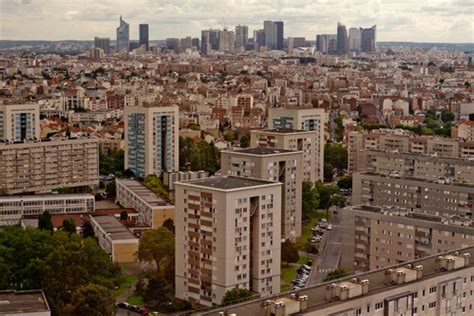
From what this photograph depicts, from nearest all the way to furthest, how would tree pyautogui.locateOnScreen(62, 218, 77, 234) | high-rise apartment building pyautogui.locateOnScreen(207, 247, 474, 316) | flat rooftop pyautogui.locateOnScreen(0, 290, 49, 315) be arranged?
high-rise apartment building pyautogui.locateOnScreen(207, 247, 474, 316) → flat rooftop pyautogui.locateOnScreen(0, 290, 49, 315) → tree pyautogui.locateOnScreen(62, 218, 77, 234)

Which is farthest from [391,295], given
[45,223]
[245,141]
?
[245,141]

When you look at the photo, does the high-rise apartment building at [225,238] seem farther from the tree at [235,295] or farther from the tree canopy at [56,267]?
the tree canopy at [56,267]

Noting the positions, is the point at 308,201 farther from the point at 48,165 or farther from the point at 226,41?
the point at 226,41

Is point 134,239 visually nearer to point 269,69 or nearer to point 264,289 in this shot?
point 264,289

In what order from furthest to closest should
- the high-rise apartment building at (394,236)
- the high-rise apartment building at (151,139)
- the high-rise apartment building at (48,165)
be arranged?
1. the high-rise apartment building at (151,139)
2. the high-rise apartment building at (48,165)
3. the high-rise apartment building at (394,236)

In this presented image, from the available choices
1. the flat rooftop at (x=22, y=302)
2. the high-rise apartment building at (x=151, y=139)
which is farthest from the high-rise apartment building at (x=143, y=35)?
the flat rooftop at (x=22, y=302)

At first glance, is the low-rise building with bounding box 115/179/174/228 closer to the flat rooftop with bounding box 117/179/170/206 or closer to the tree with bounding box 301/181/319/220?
the flat rooftop with bounding box 117/179/170/206

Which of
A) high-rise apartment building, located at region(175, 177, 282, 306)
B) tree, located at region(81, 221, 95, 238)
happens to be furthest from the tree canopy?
tree, located at region(81, 221, 95, 238)
